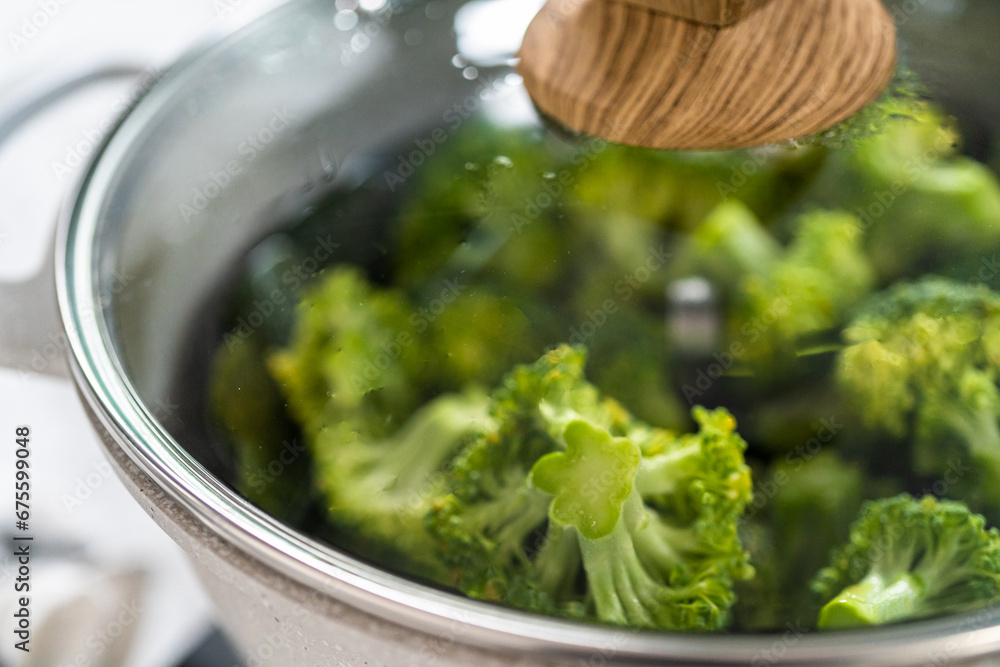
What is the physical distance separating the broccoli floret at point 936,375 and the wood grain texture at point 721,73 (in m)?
0.16

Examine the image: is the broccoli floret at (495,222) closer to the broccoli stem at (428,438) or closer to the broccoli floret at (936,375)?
the broccoli stem at (428,438)

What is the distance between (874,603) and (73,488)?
885 mm

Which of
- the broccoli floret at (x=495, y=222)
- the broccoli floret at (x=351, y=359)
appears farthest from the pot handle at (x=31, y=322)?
the broccoli floret at (x=495, y=222)

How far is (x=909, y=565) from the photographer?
539 mm

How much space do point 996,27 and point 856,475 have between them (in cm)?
40

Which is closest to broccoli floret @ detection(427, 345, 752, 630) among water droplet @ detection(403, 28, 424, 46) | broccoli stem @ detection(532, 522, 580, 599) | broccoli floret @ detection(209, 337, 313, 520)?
broccoli stem @ detection(532, 522, 580, 599)

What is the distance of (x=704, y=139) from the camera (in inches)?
22.8

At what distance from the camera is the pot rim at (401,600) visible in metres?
0.38

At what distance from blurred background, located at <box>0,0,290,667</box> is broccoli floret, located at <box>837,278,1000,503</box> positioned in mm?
562

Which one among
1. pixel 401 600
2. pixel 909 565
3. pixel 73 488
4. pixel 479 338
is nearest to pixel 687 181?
pixel 479 338

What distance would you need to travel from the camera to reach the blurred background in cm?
74

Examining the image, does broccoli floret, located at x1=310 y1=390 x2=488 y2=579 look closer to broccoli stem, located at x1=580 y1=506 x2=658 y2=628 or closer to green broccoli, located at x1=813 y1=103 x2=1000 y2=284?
broccoli stem, located at x1=580 y1=506 x2=658 y2=628

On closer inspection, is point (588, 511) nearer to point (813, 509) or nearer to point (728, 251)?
point (813, 509)

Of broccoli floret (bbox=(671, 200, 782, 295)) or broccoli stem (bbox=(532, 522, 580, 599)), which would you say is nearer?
broccoli stem (bbox=(532, 522, 580, 599))
